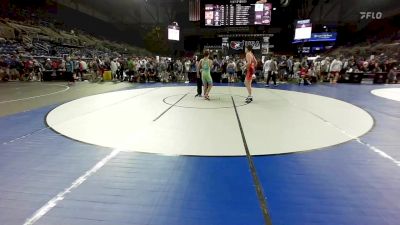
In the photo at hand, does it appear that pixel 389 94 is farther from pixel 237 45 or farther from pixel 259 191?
pixel 237 45

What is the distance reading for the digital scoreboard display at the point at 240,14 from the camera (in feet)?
64.9

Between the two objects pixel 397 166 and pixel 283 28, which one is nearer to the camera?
pixel 397 166

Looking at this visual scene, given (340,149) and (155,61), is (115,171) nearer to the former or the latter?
(340,149)

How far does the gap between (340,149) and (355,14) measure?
37129 millimetres

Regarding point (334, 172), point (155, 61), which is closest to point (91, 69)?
point (155, 61)

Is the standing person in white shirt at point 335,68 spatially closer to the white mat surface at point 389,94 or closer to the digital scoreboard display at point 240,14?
the white mat surface at point 389,94

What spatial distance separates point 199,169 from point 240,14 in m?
18.2

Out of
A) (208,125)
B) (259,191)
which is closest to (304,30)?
(208,125)

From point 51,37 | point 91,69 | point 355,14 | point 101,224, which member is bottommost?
point 101,224

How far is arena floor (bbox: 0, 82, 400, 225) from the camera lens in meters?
2.71

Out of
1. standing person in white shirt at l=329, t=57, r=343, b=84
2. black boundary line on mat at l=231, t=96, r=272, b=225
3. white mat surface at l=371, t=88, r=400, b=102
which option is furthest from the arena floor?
standing person in white shirt at l=329, t=57, r=343, b=84

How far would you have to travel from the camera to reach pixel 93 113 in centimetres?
714

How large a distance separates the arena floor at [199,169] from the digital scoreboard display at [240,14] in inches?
573

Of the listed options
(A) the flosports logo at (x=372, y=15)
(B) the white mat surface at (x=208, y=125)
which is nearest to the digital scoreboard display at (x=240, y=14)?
(B) the white mat surface at (x=208, y=125)
